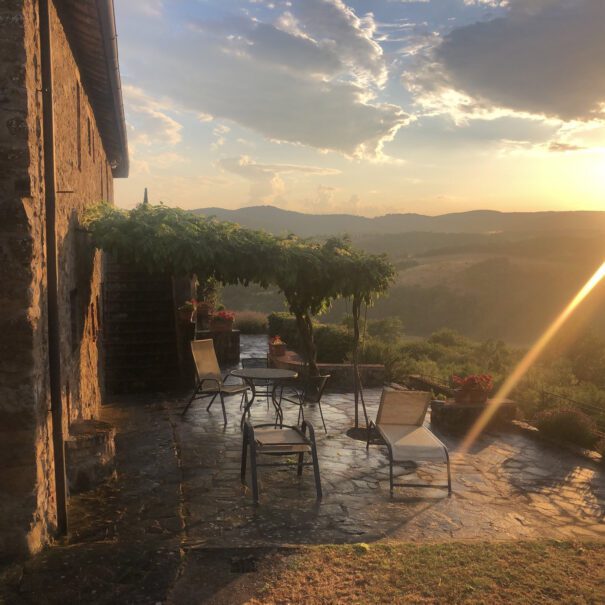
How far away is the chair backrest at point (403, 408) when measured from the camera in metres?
6.72

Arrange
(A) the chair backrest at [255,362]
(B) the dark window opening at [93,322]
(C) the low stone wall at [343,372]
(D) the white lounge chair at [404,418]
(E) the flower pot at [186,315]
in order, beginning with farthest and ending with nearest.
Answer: (A) the chair backrest at [255,362], (E) the flower pot at [186,315], (C) the low stone wall at [343,372], (B) the dark window opening at [93,322], (D) the white lounge chair at [404,418]

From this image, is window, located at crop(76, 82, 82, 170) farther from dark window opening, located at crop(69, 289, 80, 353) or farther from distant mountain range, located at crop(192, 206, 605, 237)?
distant mountain range, located at crop(192, 206, 605, 237)

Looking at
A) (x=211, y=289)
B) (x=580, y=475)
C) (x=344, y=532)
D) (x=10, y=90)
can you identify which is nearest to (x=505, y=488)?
(x=580, y=475)

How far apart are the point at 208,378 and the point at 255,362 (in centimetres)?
514

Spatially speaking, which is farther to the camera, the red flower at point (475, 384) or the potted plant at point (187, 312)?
the potted plant at point (187, 312)

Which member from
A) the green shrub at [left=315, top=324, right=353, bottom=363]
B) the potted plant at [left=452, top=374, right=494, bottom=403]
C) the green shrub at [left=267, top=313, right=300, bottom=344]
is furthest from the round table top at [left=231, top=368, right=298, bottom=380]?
the green shrub at [left=267, top=313, right=300, bottom=344]

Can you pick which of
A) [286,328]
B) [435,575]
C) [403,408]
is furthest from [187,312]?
[435,575]

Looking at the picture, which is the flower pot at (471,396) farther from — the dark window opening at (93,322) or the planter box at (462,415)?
the dark window opening at (93,322)

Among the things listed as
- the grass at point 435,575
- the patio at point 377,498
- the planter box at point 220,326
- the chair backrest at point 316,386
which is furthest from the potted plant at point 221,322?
the grass at point 435,575

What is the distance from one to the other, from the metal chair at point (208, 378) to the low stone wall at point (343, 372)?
275 centimetres

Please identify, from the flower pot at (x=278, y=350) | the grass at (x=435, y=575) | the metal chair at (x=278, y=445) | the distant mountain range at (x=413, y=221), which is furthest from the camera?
the distant mountain range at (x=413, y=221)

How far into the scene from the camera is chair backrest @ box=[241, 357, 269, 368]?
13.6 meters

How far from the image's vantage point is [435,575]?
3.95 meters

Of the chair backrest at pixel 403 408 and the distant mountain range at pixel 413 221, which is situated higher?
the distant mountain range at pixel 413 221
